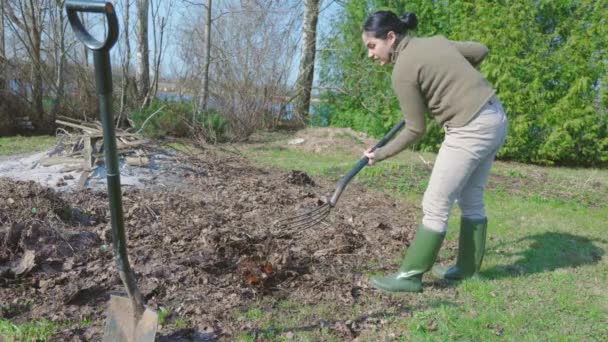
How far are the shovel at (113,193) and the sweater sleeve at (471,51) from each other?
7.18 ft

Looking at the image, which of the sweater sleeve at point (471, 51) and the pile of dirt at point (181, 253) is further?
the sweater sleeve at point (471, 51)

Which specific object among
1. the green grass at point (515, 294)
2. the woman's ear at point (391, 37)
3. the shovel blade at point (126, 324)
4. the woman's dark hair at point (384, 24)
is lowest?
the green grass at point (515, 294)

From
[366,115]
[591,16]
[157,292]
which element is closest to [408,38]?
[157,292]

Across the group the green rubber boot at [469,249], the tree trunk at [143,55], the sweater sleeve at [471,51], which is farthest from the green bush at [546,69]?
the tree trunk at [143,55]

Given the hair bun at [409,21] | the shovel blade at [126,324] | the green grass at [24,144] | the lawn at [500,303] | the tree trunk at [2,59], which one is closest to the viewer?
the shovel blade at [126,324]

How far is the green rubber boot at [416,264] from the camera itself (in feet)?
10.3

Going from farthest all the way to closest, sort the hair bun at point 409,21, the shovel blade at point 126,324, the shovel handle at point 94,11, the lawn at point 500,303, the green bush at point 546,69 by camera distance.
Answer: the green bush at point 546,69, the hair bun at point 409,21, the lawn at point 500,303, the shovel blade at point 126,324, the shovel handle at point 94,11

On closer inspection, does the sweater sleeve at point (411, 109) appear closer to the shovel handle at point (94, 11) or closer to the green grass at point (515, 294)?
the green grass at point (515, 294)

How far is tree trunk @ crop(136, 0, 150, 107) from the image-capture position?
41.1 ft

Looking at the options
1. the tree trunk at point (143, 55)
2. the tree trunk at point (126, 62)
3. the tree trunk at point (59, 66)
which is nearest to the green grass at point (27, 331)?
the tree trunk at point (126, 62)

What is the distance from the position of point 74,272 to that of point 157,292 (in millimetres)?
647

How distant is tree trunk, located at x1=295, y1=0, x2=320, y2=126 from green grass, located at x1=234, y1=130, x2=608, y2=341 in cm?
771

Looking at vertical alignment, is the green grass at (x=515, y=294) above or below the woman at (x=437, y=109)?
below

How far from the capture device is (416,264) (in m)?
3.22
